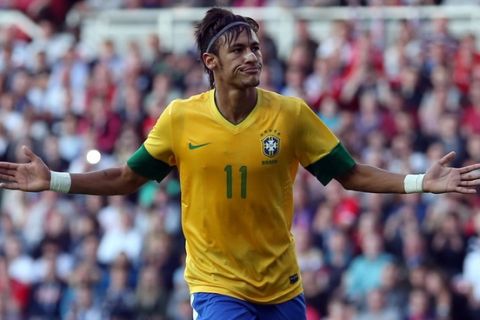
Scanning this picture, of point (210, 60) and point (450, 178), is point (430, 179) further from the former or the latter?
point (210, 60)

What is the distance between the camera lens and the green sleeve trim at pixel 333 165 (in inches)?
347

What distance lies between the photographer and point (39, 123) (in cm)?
1839

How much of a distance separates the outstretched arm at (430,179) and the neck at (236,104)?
0.69m

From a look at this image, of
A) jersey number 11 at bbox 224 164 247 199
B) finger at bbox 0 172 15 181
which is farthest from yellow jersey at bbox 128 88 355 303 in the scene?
finger at bbox 0 172 15 181

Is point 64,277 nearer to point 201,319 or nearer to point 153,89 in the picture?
point 153,89

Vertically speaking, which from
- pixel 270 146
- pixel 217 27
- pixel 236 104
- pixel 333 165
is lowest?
pixel 333 165

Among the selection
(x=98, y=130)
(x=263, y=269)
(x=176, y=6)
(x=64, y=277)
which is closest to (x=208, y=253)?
(x=263, y=269)

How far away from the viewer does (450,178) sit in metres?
8.59

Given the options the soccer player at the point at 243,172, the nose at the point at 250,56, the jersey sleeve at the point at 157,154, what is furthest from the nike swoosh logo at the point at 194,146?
the nose at the point at 250,56

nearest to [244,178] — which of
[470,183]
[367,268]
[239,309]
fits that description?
[239,309]

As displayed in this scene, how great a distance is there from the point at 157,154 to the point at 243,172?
0.55 m

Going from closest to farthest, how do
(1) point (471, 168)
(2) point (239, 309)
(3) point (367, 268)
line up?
(1) point (471, 168) → (2) point (239, 309) → (3) point (367, 268)

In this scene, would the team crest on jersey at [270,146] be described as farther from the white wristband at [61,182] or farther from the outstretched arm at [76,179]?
the white wristband at [61,182]

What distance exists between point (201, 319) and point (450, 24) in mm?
9666
